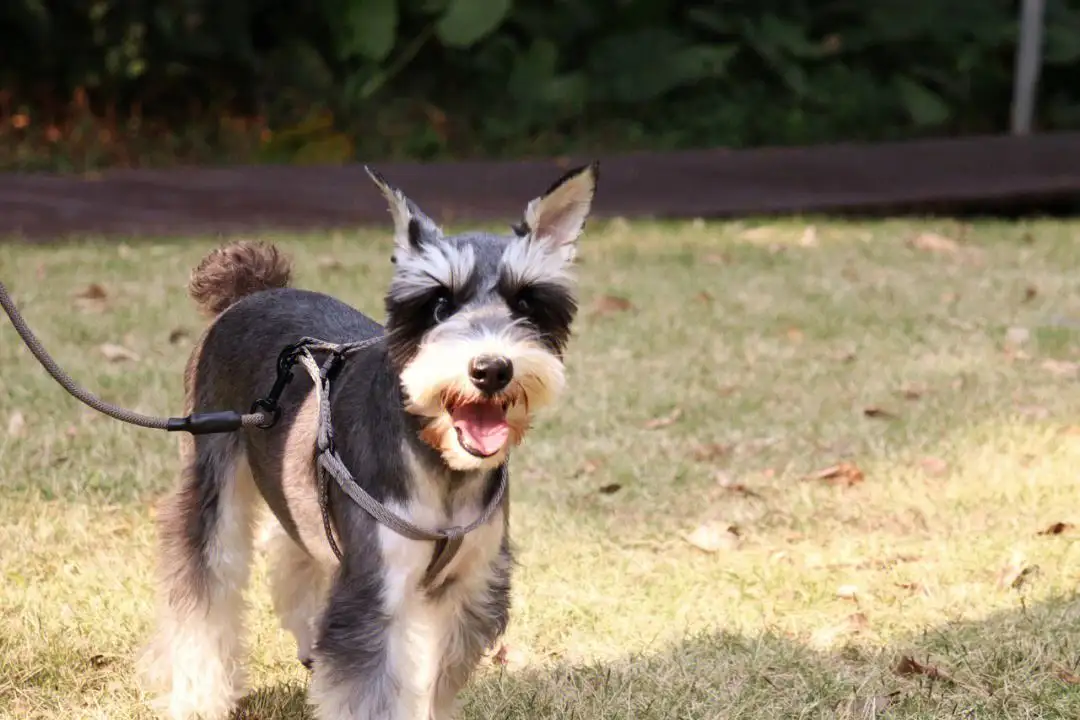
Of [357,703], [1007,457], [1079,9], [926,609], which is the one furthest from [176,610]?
[1079,9]

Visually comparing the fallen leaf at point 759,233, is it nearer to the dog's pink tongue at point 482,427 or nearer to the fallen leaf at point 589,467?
the fallen leaf at point 589,467

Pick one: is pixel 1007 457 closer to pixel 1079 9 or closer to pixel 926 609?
pixel 926 609

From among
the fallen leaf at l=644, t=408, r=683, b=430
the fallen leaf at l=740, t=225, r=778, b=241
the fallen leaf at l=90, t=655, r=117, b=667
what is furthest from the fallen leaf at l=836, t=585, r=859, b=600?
the fallen leaf at l=740, t=225, r=778, b=241

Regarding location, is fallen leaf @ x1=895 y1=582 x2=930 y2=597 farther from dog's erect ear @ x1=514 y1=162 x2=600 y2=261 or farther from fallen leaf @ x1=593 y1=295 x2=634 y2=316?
fallen leaf @ x1=593 y1=295 x2=634 y2=316

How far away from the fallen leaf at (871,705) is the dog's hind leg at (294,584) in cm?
156

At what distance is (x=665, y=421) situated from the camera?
6.88m

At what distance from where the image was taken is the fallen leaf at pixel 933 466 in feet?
20.1

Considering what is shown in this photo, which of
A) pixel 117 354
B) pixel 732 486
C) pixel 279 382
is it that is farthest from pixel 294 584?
pixel 117 354

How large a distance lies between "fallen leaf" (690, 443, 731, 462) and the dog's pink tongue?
327 centimetres

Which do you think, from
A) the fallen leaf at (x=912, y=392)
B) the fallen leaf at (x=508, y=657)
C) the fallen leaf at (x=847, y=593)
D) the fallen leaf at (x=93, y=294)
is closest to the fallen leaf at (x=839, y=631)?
the fallen leaf at (x=847, y=593)

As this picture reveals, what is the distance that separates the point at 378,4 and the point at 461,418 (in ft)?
34.0

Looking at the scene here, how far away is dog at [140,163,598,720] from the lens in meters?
3.20

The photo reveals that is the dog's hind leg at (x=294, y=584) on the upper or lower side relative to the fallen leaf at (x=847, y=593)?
upper

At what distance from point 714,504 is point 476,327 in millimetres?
2869
